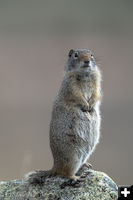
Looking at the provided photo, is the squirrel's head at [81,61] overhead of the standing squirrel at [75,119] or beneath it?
overhead

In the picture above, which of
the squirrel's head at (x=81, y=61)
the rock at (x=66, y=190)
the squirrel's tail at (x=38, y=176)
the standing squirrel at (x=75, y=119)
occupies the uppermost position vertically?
the squirrel's head at (x=81, y=61)

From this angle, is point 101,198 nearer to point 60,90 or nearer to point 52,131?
point 52,131

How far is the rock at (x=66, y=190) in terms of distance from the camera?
957 cm

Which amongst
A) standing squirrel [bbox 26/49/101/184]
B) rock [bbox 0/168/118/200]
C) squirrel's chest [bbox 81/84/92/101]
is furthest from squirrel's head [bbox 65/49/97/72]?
rock [bbox 0/168/118/200]

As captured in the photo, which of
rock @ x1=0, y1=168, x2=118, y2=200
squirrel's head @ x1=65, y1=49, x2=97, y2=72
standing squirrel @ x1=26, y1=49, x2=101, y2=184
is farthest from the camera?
squirrel's head @ x1=65, y1=49, x2=97, y2=72

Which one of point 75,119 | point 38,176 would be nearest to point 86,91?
point 75,119

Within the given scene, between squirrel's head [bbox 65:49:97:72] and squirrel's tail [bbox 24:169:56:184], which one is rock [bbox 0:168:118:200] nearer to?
squirrel's tail [bbox 24:169:56:184]

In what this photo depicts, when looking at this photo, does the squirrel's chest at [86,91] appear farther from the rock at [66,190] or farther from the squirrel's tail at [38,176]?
the squirrel's tail at [38,176]

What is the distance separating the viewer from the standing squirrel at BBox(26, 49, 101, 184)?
970cm

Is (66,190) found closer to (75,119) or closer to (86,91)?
(75,119)

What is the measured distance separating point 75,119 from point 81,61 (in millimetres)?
1321

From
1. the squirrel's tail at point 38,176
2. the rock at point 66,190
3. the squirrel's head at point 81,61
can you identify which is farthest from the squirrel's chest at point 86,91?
the squirrel's tail at point 38,176

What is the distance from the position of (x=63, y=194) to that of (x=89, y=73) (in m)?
2.70

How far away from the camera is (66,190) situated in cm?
966
